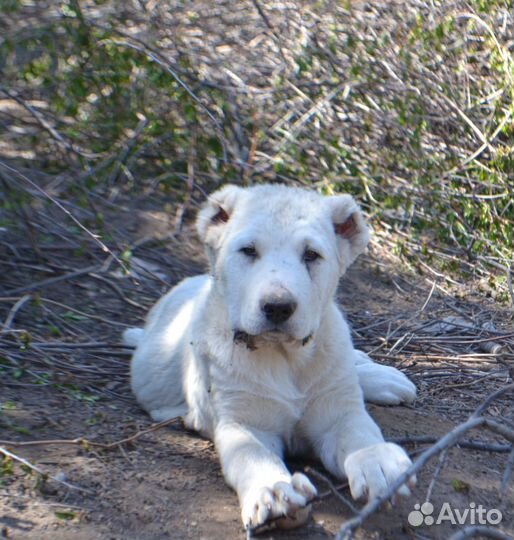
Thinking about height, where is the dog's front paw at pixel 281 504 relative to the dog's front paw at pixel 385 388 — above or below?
above

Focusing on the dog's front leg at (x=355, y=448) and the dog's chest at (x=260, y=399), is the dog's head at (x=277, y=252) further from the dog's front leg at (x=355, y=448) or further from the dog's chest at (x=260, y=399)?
the dog's front leg at (x=355, y=448)

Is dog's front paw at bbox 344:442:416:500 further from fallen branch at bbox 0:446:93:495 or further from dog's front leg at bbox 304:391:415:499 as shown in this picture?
fallen branch at bbox 0:446:93:495

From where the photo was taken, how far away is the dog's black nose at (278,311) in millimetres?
3613

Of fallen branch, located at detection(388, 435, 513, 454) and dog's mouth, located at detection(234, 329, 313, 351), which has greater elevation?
dog's mouth, located at detection(234, 329, 313, 351)

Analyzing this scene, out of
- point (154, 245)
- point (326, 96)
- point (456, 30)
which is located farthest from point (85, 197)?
point (456, 30)

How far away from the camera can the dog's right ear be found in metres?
4.26

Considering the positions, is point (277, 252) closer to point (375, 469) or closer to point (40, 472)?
point (375, 469)

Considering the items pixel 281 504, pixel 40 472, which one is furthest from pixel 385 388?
pixel 40 472

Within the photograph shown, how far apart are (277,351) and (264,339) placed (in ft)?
0.78

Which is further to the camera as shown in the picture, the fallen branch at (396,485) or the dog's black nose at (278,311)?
the dog's black nose at (278,311)

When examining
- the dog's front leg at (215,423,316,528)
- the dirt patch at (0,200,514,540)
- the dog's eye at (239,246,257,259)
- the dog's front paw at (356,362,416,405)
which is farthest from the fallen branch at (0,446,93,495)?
the dog's front paw at (356,362,416,405)

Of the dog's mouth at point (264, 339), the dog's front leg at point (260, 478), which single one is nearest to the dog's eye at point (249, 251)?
the dog's mouth at point (264, 339)

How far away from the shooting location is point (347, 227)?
431cm

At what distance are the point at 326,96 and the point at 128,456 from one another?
16.1 feet
